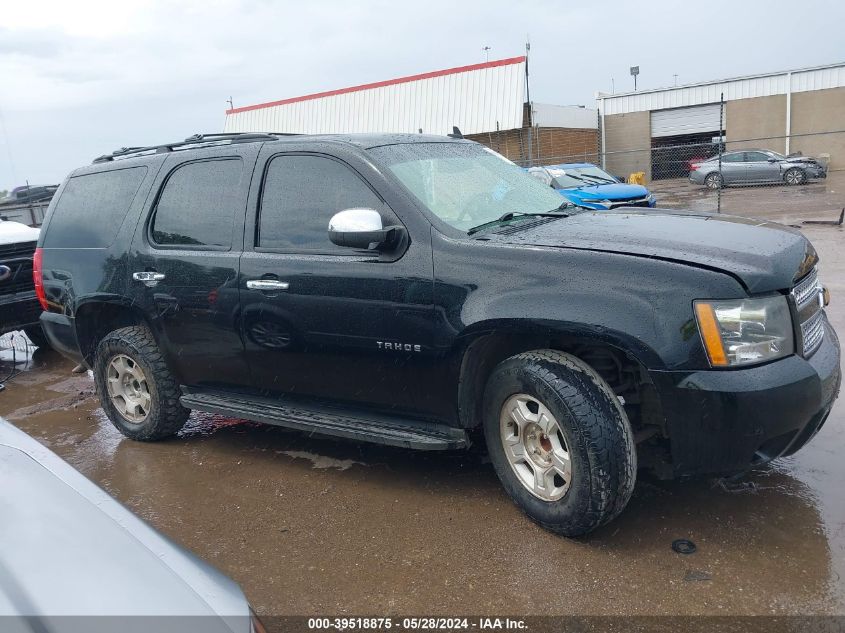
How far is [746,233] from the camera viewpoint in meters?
3.46

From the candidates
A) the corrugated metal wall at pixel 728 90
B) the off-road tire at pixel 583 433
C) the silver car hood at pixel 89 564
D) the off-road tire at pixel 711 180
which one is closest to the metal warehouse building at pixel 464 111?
the corrugated metal wall at pixel 728 90

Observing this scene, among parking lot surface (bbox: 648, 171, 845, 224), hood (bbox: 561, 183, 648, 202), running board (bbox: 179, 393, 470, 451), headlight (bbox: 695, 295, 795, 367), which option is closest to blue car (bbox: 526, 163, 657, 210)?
hood (bbox: 561, 183, 648, 202)

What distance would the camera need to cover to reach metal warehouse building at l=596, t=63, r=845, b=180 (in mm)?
29891

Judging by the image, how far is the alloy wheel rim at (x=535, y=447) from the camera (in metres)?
3.24

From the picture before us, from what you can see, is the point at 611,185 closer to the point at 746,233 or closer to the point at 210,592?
the point at 746,233

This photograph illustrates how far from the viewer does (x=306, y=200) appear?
4004mm

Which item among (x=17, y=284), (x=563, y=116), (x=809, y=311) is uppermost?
(x=563, y=116)

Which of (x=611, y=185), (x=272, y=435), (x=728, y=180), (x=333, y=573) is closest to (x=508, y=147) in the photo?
(x=728, y=180)

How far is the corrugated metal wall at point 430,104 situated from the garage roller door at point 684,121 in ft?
36.4

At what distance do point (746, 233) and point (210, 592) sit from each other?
2897mm

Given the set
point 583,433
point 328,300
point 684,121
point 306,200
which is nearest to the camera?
point 583,433

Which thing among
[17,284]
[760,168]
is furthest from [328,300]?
[760,168]

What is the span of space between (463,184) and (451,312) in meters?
0.92

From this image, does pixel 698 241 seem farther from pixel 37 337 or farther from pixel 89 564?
pixel 37 337
